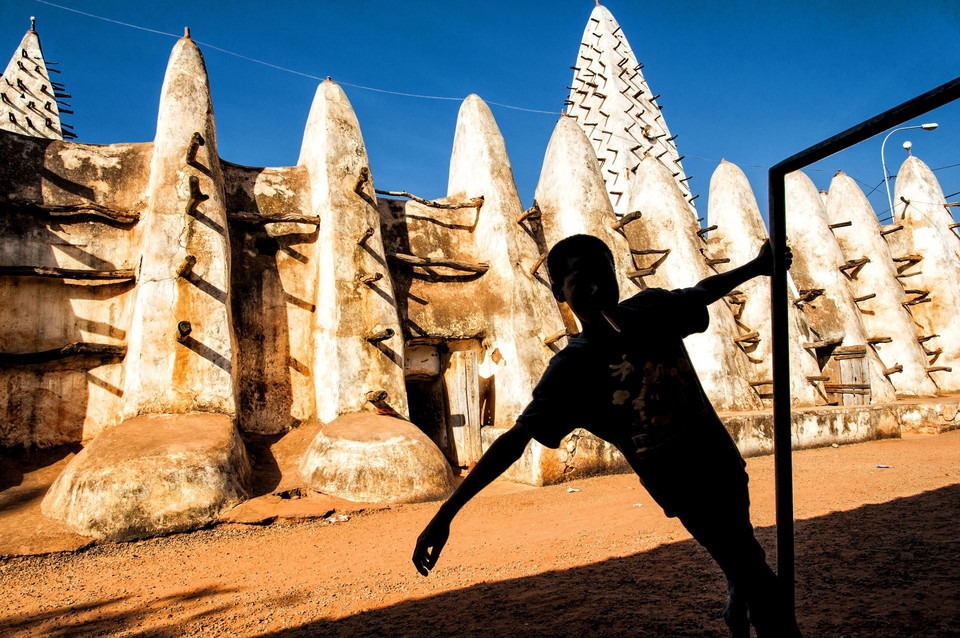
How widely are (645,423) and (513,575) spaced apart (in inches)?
106

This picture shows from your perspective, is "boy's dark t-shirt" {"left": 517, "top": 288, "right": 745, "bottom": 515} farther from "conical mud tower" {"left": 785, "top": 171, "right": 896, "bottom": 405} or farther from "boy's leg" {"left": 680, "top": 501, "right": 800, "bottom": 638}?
"conical mud tower" {"left": 785, "top": 171, "right": 896, "bottom": 405}

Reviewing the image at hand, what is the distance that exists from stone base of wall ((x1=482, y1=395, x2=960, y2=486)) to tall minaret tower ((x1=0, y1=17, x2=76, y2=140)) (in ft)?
66.4

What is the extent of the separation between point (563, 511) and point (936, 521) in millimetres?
3534

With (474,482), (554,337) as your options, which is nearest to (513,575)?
(474,482)

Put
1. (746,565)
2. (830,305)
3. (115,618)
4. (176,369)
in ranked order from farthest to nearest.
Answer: (830,305) → (176,369) → (115,618) → (746,565)

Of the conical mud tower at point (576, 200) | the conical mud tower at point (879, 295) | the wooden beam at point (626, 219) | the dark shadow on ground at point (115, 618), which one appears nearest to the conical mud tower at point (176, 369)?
the dark shadow on ground at point (115, 618)

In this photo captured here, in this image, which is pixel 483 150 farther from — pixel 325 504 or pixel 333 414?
Result: pixel 325 504

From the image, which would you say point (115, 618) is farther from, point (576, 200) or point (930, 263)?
point (930, 263)

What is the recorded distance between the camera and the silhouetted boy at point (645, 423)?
6.32 feet

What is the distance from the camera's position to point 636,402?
1.99 m

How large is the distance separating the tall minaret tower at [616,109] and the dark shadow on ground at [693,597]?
2400 cm

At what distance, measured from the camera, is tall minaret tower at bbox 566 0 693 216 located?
90.0ft

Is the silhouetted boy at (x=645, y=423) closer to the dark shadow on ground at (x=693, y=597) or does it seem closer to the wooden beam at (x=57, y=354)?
the dark shadow on ground at (x=693, y=597)

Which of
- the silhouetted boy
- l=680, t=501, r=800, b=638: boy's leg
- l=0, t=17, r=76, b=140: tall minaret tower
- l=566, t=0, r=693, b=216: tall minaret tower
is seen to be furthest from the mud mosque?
l=0, t=17, r=76, b=140: tall minaret tower
